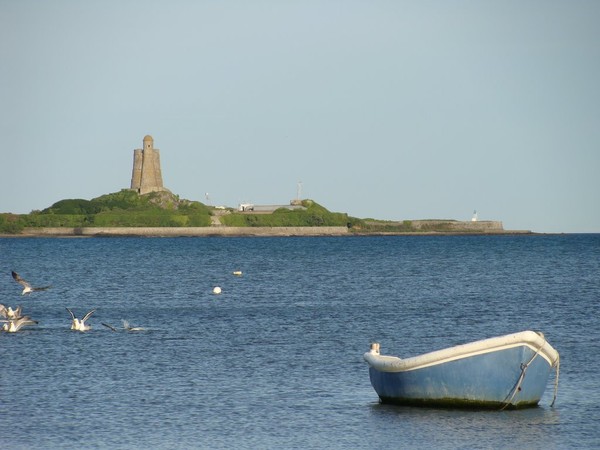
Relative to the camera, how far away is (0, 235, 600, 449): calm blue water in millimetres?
23531

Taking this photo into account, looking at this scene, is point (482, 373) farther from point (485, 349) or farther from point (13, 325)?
point (13, 325)

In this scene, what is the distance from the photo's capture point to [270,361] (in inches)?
1335

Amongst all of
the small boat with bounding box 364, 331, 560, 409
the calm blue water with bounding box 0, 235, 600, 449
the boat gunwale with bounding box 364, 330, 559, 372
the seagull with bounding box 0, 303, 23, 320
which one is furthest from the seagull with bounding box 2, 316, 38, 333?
the boat gunwale with bounding box 364, 330, 559, 372

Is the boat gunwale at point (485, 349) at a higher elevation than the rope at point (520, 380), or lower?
higher

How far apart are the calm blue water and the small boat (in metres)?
0.36

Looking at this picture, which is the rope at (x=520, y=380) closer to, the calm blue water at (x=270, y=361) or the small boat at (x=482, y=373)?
the small boat at (x=482, y=373)

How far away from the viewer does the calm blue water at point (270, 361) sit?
Answer: 77.2ft

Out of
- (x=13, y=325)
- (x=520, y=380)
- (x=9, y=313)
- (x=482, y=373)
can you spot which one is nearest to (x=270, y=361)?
(x=482, y=373)

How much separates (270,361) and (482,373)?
10.5 metres

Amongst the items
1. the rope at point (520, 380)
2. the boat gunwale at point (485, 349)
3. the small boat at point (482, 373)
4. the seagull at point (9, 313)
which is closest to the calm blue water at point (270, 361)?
the rope at point (520, 380)

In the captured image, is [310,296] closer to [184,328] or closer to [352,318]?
[352,318]

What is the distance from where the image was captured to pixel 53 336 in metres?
41.1

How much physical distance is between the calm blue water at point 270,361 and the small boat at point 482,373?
0.36 m

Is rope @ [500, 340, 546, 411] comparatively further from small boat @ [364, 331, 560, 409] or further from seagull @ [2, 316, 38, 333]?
seagull @ [2, 316, 38, 333]
